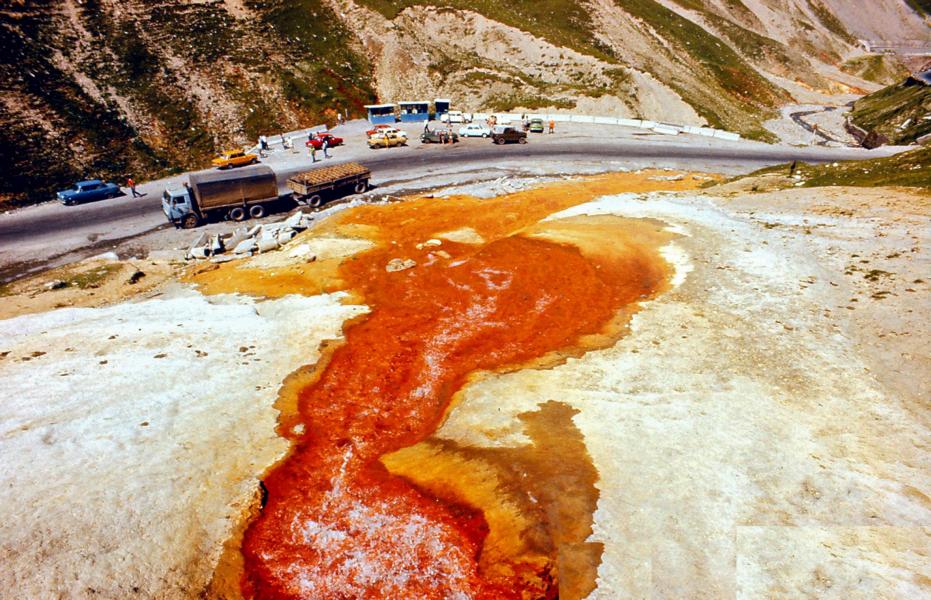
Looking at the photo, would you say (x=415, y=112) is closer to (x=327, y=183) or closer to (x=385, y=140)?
(x=385, y=140)

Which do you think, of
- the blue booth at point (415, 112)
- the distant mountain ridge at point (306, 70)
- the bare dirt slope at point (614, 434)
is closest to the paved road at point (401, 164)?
the distant mountain ridge at point (306, 70)

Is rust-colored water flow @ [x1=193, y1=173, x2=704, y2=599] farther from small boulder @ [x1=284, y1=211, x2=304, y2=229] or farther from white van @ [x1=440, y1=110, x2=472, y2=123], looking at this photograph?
white van @ [x1=440, y1=110, x2=472, y2=123]

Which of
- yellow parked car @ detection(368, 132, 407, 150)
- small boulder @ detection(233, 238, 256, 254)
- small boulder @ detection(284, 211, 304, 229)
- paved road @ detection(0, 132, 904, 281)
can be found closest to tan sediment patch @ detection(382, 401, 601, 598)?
small boulder @ detection(233, 238, 256, 254)

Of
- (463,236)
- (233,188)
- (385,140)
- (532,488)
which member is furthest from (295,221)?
(532,488)

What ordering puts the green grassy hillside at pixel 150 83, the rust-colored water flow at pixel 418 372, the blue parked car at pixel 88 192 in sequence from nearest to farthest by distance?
the rust-colored water flow at pixel 418 372, the blue parked car at pixel 88 192, the green grassy hillside at pixel 150 83

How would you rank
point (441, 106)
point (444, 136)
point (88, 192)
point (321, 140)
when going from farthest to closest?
1. point (441, 106)
2. point (444, 136)
3. point (321, 140)
4. point (88, 192)

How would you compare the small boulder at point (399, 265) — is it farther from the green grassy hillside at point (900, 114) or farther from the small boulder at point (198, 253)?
the green grassy hillside at point (900, 114)
